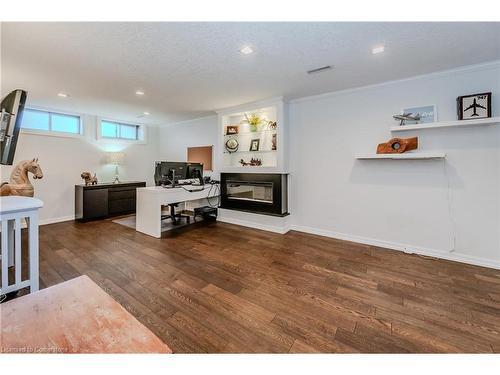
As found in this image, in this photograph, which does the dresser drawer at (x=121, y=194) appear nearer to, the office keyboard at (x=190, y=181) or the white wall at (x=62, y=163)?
the white wall at (x=62, y=163)

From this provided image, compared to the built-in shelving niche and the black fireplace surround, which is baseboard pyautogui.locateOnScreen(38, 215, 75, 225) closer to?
the black fireplace surround

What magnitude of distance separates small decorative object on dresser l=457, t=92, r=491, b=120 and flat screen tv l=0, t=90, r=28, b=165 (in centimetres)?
428

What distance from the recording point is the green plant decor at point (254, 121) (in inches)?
178

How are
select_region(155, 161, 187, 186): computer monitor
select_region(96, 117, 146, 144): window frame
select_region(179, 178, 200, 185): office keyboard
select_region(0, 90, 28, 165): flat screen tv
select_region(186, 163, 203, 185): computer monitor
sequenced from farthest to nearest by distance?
1. select_region(96, 117, 146, 144): window frame
2. select_region(179, 178, 200, 185): office keyboard
3. select_region(186, 163, 203, 185): computer monitor
4. select_region(155, 161, 187, 186): computer monitor
5. select_region(0, 90, 28, 165): flat screen tv

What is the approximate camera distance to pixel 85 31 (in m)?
1.97

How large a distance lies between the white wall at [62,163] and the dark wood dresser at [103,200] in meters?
0.27

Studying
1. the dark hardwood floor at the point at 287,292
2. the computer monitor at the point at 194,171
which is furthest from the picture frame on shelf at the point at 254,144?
the dark hardwood floor at the point at 287,292

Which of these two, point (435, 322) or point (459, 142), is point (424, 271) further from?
point (459, 142)

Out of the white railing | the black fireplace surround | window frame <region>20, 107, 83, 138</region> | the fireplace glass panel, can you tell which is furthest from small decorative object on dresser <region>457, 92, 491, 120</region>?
window frame <region>20, 107, 83, 138</region>

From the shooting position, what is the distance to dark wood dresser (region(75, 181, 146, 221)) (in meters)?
4.59

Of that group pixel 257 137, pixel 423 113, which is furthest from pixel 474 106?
pixel 257 137
